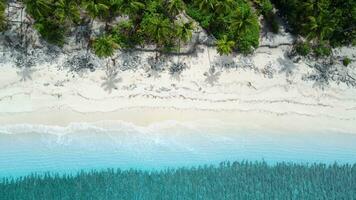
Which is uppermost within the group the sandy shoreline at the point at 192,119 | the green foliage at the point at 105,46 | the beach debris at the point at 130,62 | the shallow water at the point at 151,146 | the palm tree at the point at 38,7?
the palm tree at the point at 38,7

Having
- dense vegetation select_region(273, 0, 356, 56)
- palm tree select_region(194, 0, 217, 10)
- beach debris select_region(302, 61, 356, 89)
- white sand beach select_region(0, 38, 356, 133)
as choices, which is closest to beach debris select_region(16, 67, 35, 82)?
white sand beach select_region(0, 38, 356, 133)

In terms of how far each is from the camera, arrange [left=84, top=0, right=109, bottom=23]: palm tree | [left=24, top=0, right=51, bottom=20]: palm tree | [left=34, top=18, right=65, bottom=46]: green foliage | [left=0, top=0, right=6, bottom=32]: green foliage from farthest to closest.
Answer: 1. [left=34, top=18, right=65, bottom=46]: green foliage
2. [left=84, top=0, right=109, bottom=23]: palm tree
3. [left=0, top=0, right=6, bottom=32]: green foliage
4. [left=24, top=0, right=51, bottom=20]: palm tree

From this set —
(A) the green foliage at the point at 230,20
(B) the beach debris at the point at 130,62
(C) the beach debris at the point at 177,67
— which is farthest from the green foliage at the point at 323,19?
(B) the beach debris at the point at 130,62

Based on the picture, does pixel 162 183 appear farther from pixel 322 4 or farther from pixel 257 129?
pixel 322 4

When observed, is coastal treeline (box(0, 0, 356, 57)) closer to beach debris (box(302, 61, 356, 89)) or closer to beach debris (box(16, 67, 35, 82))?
beach debris (box(302, 61, 356, 89))

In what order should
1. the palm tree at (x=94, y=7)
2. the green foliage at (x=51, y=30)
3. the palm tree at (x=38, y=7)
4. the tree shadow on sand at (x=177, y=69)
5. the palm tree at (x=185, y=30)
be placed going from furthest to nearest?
the tree shadow on sand at (x=177, y=69) → the palm tree at (x=185, y=30) → the green foliage at (x=51, y=30) → the palm tree at (x=94, y=7) → the palm tree at (x=38, y=7)

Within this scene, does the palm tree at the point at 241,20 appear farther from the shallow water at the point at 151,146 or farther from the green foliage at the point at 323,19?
the shallow water at the point at 151,146

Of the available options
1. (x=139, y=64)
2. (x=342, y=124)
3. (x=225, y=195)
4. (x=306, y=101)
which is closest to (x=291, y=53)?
(x=306, y=101)
